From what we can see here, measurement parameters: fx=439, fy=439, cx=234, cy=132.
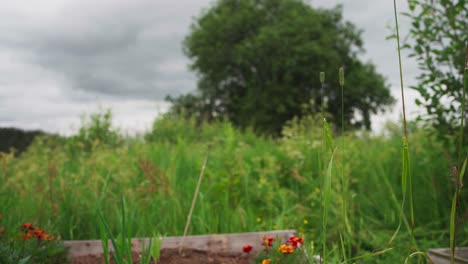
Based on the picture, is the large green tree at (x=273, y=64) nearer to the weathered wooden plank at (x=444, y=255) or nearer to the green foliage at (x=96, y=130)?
the green foliage at (x=96, y=130)

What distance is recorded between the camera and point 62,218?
328cm

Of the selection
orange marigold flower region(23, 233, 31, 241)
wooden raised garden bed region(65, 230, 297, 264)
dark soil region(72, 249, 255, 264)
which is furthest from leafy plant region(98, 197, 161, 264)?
orange marigold flower region(23, 233, 31, 241)

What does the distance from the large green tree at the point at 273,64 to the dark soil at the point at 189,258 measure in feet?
53.0

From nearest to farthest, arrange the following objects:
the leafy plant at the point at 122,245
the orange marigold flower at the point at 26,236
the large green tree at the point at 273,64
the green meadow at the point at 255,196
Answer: the leafy plant at the point at 122,245 → the orange marigold flower at the point at 26,236 → the green meadow at the point at 255,196 → the large green tree at the point at 273,64

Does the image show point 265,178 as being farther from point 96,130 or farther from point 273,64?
point 273,64

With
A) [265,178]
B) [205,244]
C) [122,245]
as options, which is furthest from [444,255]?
[265,178]

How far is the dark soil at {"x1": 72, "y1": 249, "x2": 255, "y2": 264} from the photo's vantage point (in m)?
2.49

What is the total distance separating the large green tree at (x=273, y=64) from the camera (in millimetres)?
19156

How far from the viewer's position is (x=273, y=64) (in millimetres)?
19109

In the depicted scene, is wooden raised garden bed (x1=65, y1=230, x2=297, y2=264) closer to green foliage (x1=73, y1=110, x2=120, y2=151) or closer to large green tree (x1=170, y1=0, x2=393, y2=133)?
green foliage (x1=73, y1=110, x2=120, y2=151)

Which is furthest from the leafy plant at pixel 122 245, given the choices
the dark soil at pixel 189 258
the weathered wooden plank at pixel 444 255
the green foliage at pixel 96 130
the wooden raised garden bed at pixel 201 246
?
the green foliage at pixel 96 130

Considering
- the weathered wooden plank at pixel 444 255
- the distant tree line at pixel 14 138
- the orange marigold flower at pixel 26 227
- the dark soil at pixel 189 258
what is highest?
the distant tree line at pixel 14 138

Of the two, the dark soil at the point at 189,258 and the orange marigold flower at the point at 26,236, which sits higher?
the orange marigold flower at the point at 26,236

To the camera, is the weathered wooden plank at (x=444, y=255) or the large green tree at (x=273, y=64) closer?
the weathered wooden plank at (x=444, y=255)
